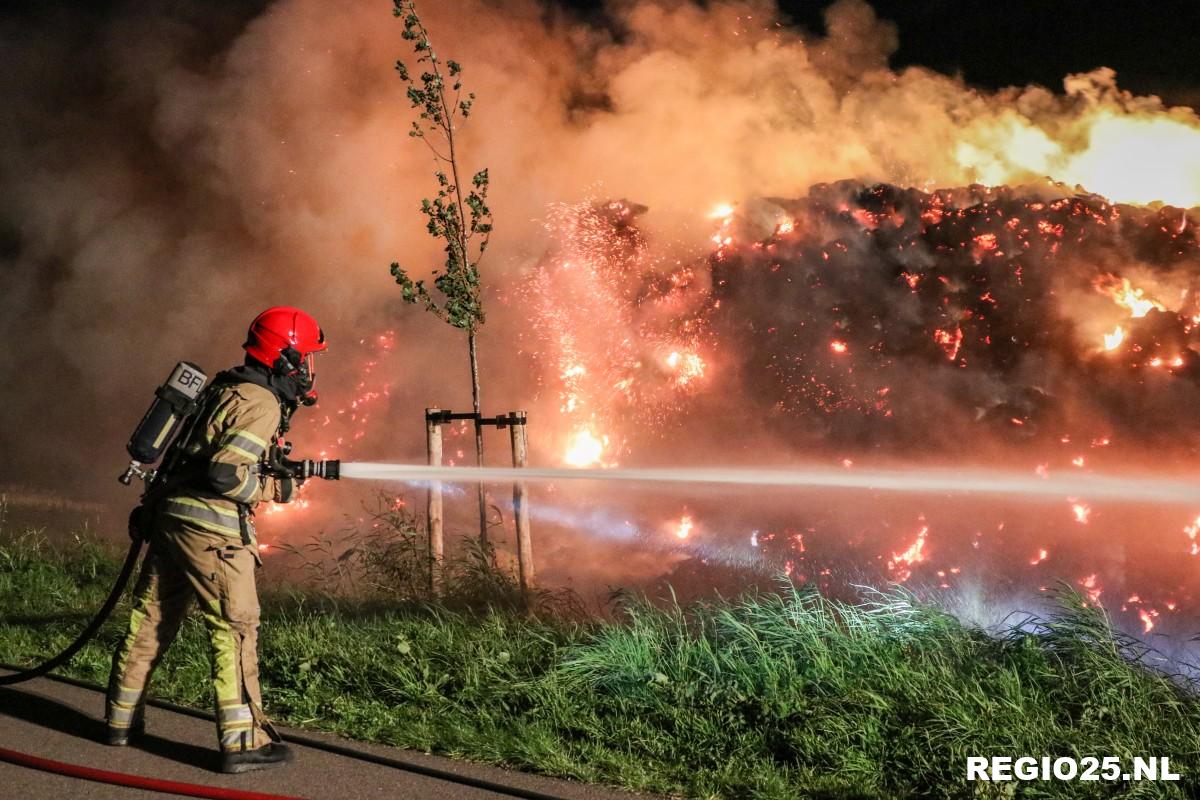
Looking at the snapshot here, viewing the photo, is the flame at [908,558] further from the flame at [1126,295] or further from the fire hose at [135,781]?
the fire hose at [135,781]

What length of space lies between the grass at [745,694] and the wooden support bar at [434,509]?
0.88 metres

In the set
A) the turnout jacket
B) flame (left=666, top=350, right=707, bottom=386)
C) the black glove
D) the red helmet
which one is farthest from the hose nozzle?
flame (left=666, top=350, right=707, bottom=386)

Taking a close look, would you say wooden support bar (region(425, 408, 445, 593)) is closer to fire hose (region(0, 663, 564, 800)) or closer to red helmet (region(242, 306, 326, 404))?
fire hose (region(0, 663, 564, 800))

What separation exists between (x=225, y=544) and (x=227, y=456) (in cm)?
42

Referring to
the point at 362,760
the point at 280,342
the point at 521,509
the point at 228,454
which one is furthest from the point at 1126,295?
the point at 228,454

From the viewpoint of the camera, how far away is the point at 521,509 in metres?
7.26

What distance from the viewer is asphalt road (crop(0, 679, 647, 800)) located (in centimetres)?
403

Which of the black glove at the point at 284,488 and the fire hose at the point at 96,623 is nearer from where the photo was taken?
the black glove at the point at 284,488

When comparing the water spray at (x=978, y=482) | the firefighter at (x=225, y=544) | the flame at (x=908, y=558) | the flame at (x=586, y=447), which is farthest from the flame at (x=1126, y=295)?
the firefighter at (x=225, y=544)

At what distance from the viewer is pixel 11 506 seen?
54.4 ft

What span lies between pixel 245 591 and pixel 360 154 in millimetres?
12623

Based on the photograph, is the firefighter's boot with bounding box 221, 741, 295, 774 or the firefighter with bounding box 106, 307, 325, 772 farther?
the firefighter with bounding box 106, 307, 325, 772

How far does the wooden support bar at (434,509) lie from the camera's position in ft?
23.8

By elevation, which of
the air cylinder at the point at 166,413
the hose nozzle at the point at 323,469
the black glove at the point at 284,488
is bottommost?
the black glove at the point at 284,488
